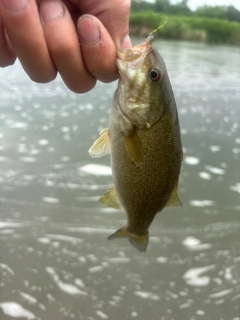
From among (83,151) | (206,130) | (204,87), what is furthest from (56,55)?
(204,87)

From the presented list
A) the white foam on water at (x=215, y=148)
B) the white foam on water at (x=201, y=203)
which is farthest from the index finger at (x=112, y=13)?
the white foam on water at (x=215, y=148)

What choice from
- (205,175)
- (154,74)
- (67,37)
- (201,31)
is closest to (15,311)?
(154,74)

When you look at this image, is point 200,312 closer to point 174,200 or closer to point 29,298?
point 29,298

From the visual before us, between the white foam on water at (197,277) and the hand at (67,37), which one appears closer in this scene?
the hand at (67,37)

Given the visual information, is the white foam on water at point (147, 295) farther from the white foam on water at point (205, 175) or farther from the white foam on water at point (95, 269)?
the white foam on water at point (205, 175)

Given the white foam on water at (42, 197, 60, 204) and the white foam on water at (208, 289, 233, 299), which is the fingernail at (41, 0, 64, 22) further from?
the white foam on water at (42, 197, 60, 204)

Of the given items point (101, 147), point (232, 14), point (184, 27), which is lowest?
point (232, 14)
